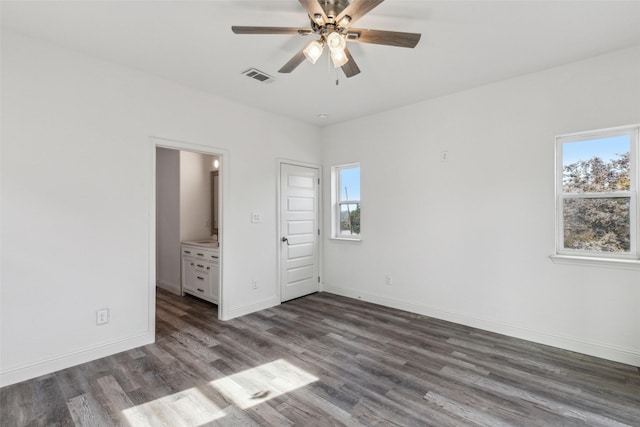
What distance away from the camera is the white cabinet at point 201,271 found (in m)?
4.24

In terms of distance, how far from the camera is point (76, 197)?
8.88ft

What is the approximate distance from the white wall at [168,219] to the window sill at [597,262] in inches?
197

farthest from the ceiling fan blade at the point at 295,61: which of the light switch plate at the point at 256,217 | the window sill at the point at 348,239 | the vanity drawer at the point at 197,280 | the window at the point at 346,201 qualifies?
the vanity drawer at the point at 197,280

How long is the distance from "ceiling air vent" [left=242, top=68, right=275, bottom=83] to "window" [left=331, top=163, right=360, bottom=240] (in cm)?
192

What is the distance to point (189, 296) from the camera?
4.83m

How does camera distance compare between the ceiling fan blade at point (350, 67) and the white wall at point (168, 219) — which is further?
the white wall at point (168, 219)

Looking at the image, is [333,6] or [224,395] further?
[224,395]

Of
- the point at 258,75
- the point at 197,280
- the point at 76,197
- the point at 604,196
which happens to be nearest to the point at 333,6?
the point at 258,75

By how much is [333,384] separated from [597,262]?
2619mm

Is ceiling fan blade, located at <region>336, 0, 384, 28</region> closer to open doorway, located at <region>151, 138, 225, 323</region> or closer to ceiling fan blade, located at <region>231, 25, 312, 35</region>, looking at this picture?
ceiling fan blade, located at <region>231, 25, 312, 35</region>

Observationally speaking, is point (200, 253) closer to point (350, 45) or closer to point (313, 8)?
point (350, 45)

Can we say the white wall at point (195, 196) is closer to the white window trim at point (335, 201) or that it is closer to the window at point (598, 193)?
the white window trim at point (335, 201)

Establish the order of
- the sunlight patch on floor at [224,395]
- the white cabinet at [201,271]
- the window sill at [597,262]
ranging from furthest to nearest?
the white cabinet at [201,271], the window sill at [597,262], the sunlight patch on floor at [224,395]

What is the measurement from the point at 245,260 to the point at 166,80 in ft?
7.45
